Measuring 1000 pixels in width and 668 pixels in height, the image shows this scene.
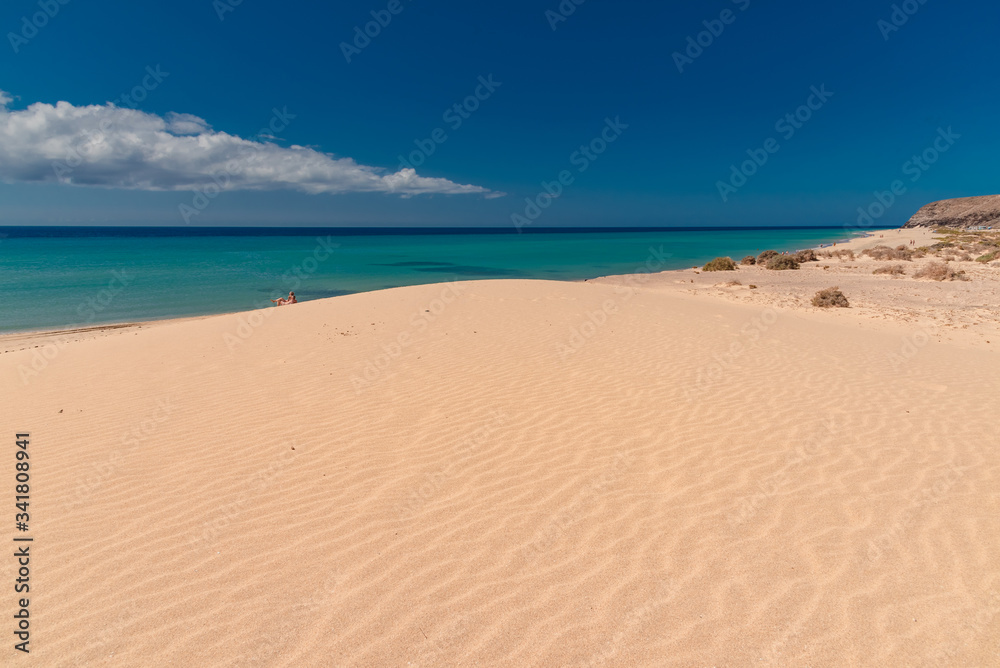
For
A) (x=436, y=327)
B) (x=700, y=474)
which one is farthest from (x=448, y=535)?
→ (x=436, y=327)

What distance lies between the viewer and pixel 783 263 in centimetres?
3017

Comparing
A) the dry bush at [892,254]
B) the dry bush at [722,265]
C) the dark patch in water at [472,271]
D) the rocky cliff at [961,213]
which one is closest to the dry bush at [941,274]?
the dry bush at [892,254]

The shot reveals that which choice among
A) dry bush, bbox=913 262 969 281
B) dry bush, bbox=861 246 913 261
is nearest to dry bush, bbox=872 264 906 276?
dry bush, bbox=913 262 969 281

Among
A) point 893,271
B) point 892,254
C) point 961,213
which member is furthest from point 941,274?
point 961,213

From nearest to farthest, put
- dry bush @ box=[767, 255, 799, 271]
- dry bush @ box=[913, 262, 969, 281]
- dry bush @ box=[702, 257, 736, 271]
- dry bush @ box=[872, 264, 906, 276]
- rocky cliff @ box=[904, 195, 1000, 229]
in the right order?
dry bush @ box=[913, 262, 969, 281]
dry bush @ box=[872, 264, 906, 276]
dry bush @ box=[767, 255, 799, 271]
dry bush @ box=[702, 257, 736, 271]
rocky cliff @ box=[904, 195, 1000, 229]

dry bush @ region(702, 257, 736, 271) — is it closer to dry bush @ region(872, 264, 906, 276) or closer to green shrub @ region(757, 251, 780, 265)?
green shrub @ region(757, 251, 780, 265)

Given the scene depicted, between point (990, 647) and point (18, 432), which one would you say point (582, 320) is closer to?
point (990, 647)

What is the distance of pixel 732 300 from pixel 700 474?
17.3m

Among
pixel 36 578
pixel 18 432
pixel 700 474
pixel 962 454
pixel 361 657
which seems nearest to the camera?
pixel 361 657

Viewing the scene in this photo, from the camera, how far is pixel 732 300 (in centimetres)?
1969

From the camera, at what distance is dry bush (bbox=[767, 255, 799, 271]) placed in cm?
3006

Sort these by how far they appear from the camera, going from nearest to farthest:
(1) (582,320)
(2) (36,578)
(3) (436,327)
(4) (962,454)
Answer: (2) (36,578)
(4) (962,454)
(3) (436,327)
(1) (582,320)

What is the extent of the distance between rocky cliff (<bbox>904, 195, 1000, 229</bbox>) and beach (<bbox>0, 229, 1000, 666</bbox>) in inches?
4055

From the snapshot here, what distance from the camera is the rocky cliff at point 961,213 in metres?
81.6
